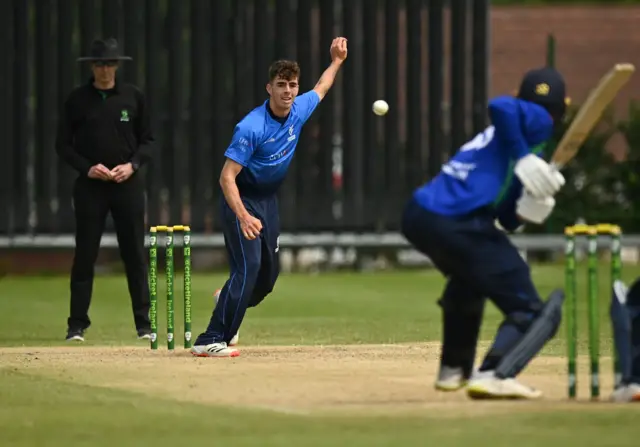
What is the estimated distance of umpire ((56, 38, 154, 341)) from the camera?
42.2 feet

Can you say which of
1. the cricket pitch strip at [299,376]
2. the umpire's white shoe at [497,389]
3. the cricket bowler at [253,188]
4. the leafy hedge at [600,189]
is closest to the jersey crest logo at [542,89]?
the umpire's white shoe at [497,389]

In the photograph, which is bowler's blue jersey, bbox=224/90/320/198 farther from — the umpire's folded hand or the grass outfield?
the umpire's folded hand

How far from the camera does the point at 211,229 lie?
2217 centimetres

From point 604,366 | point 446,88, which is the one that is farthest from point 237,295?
point 446,88

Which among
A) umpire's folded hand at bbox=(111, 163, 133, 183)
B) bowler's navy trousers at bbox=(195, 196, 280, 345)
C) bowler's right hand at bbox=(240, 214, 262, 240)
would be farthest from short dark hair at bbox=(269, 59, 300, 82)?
umpire's folded hand at bbox=(111, 163, 133, 183)

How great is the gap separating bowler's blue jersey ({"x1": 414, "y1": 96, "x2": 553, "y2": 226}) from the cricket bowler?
2444mm

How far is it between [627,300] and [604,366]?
1592mm

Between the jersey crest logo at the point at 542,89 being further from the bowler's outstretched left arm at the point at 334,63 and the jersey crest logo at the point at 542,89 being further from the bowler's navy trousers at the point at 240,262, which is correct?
the bowler's outstretched left arm at the point at 334,63

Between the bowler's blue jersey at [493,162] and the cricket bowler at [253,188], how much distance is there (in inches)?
96.2

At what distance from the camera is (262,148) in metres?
11.1

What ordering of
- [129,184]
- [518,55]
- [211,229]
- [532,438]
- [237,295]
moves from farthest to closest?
[518,55] → [211,229] → [129,184] → [237,295] → [532,438]

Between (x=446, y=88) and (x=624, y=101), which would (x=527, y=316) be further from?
(x=624, y=101)

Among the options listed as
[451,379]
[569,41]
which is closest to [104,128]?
[451,379]

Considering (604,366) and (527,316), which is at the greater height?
(527,316)
